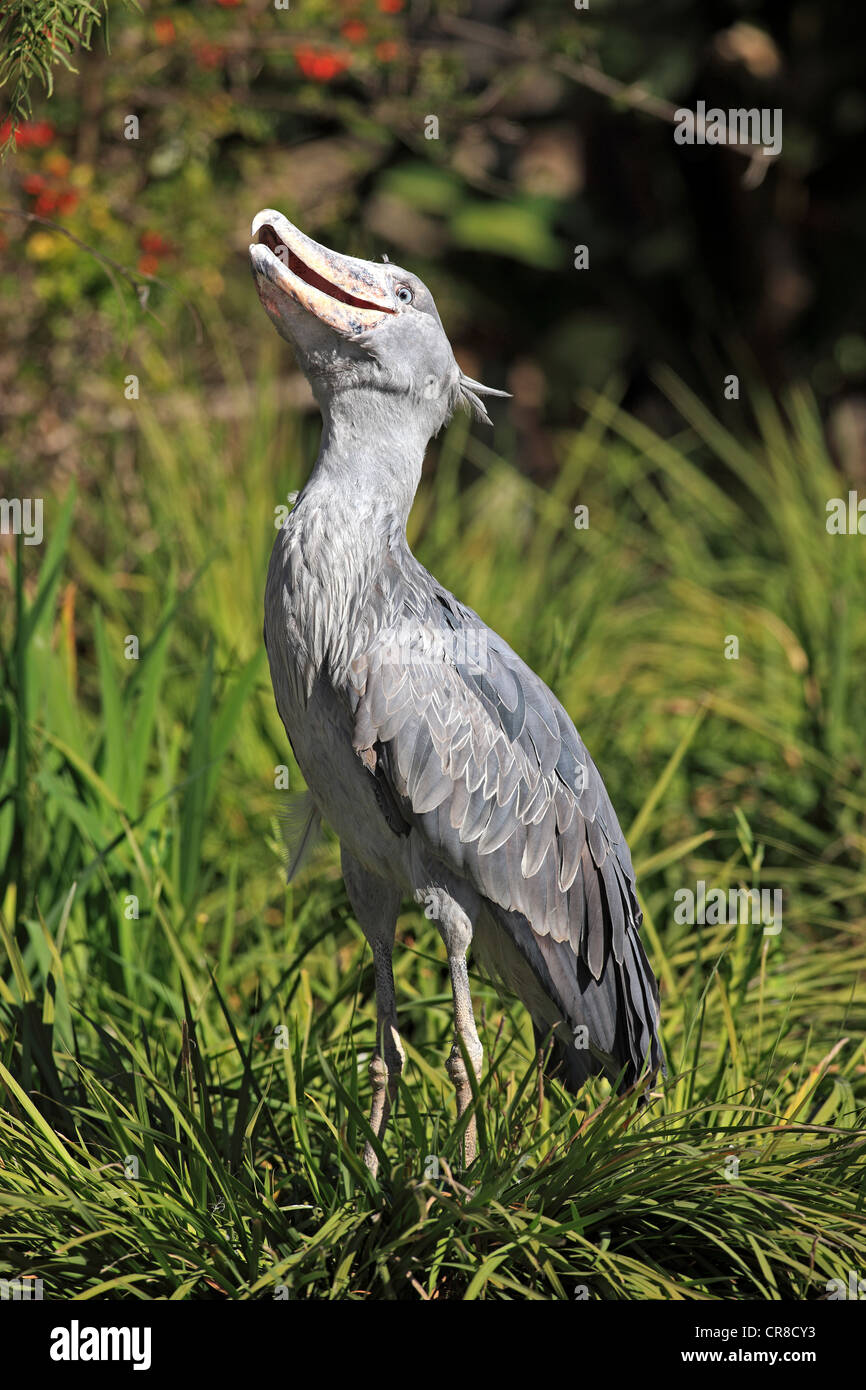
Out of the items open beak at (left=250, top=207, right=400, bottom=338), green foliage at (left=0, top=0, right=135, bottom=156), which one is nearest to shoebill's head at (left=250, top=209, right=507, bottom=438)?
open beak at (left=250, top=207, right=400, bottom=338)

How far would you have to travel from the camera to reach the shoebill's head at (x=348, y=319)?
2.34m

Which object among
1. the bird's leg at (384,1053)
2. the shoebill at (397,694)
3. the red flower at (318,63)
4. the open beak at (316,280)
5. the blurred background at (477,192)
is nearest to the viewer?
the open beak at (316,280)

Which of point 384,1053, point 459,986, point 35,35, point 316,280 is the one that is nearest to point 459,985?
point 459,986

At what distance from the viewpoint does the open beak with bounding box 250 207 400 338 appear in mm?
2305

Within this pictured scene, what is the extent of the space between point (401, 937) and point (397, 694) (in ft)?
5.38

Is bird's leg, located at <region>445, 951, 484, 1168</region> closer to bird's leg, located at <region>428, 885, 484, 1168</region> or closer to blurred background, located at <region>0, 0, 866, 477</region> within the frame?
bird's leg, located at <region>428, 885, 484, 1168</region>

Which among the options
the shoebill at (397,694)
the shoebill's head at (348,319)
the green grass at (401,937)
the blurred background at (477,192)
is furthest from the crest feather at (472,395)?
the green grass at (401,937)

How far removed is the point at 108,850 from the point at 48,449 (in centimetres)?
286

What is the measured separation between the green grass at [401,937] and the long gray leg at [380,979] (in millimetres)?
82

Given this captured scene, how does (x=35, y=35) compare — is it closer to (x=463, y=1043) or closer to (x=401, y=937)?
(x=463, y=1043)

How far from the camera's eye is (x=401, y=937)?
3908 mm

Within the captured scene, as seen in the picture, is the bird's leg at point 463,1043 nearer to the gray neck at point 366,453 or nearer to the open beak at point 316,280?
the gray neck at point 366,453
